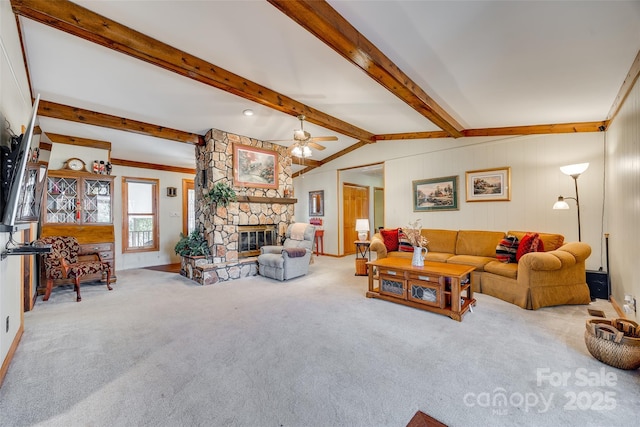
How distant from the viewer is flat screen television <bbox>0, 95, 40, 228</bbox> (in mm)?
1636

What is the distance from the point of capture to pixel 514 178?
4.44 m

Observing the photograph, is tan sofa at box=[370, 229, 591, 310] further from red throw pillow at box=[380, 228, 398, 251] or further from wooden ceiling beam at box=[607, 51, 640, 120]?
wooden ceiling beam at box=[607, 51, 640, 120]

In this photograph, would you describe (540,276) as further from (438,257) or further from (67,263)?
(67,263)

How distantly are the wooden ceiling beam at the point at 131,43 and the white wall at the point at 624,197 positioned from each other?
390 cm

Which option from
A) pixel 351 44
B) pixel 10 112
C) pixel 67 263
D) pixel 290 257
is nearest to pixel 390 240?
pixel 290 257

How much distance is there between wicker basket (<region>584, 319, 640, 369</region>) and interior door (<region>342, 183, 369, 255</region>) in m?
5.64

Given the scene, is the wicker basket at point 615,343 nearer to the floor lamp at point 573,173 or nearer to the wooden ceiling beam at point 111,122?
the floor lamp at point 573,173

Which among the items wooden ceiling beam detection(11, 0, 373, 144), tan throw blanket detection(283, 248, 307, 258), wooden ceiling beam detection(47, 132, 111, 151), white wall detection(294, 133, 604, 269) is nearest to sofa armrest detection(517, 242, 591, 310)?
white wall detection(294, 133, 604, 269)

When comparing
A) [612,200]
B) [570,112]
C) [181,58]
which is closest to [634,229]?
[612,200]

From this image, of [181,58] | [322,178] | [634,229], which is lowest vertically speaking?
[634,229]

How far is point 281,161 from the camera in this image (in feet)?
19.9

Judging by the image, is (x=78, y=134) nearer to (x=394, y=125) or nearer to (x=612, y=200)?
(x=394, y=125)

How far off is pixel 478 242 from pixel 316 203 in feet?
14.7

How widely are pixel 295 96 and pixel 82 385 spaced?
373 centimetres
